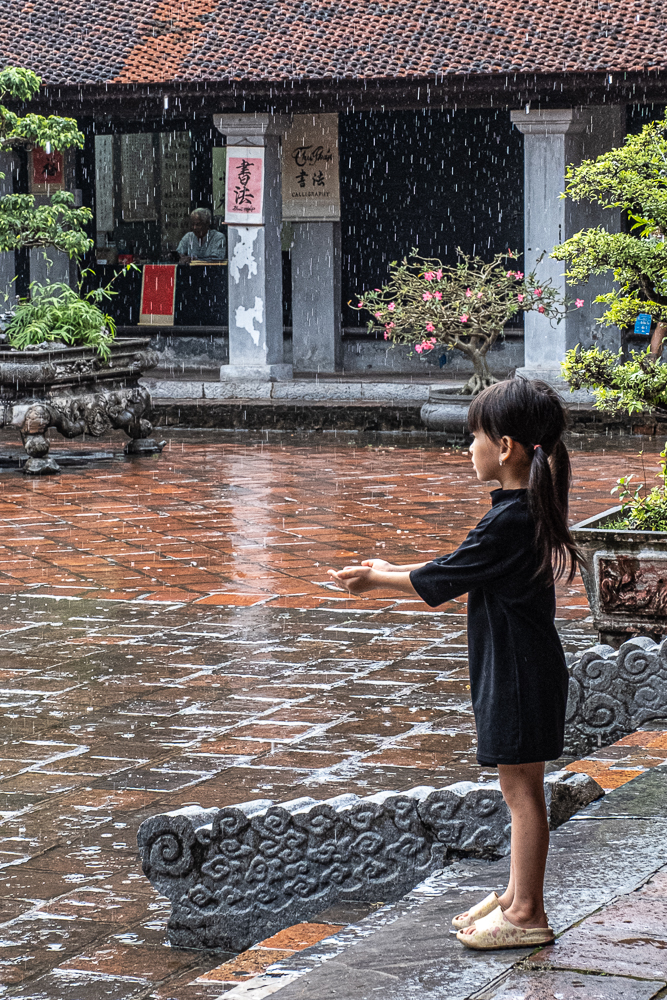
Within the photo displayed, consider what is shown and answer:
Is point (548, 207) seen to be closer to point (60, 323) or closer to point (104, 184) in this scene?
point (60, 323)

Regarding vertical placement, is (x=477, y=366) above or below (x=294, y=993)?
above

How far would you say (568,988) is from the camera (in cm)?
278

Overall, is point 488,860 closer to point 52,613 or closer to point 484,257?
point 52,613

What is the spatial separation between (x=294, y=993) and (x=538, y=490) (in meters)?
1.06

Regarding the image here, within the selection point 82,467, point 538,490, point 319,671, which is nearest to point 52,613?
point 319,671

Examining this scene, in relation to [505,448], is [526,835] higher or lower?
lower

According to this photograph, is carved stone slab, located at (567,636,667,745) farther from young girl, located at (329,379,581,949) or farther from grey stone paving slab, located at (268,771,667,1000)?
young girl, located at (329,379,581,949)

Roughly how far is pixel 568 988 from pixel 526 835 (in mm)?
415

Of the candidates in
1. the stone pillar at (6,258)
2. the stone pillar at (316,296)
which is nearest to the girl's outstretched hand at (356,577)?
the stone pillar at (316,296)

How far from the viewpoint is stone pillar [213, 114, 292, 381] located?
16.8 metres

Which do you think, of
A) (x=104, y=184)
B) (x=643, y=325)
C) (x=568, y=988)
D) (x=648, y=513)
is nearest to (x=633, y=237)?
(x=648, y=513)

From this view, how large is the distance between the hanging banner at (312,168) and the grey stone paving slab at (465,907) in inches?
569

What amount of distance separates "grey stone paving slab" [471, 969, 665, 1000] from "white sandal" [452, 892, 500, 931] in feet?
0.86

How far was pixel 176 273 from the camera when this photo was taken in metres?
18.9
